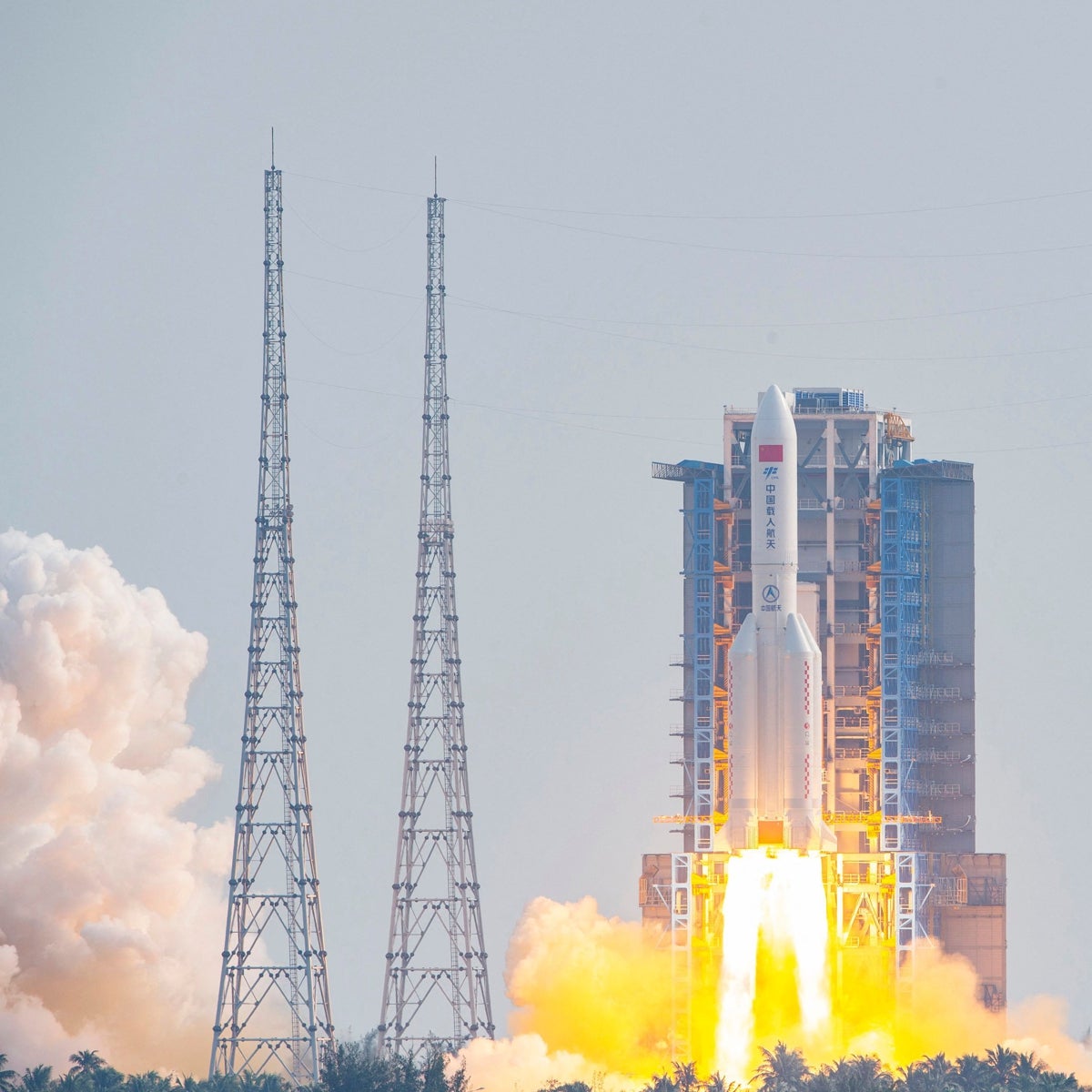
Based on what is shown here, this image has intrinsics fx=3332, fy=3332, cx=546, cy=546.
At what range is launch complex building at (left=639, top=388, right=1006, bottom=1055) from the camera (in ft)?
413

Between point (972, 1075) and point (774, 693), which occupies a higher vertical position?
point (774, 693)

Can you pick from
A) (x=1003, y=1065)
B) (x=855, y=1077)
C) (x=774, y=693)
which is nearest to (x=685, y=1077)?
(x=1003, y=1065)

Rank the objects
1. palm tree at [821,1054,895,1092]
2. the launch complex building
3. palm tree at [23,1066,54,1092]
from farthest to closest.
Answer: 1. the launch complex building
2. palm tree at [23,1066,54,1092]
3. palm tree at [821,1054,895,1092]

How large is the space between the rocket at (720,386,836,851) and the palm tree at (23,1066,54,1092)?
2538cm

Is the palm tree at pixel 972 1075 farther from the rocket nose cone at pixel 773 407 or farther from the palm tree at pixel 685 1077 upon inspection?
the rocket nose cone at pixel 773 407

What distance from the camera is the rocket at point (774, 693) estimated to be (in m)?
117

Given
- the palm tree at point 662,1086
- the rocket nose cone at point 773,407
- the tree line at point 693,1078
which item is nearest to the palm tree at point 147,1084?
the tree line at point 693,1078

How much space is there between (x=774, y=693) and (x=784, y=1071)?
14.5m

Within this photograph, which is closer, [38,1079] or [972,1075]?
[972,1075]

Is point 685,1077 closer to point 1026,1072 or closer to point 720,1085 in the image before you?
point 720,1085

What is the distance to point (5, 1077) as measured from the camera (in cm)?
11706

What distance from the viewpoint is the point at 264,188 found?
123 meters

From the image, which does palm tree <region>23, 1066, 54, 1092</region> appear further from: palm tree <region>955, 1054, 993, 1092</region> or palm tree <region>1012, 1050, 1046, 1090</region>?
palm tree <region>1012, 1050, 1046, 1090</region>

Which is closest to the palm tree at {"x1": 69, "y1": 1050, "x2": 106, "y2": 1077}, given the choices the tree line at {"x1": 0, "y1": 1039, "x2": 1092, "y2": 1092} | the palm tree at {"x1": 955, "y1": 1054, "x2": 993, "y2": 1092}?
the tree line at {"x1": 0, "y1": 1039, "x2": 1092, "y2": 1092}
